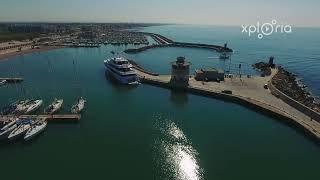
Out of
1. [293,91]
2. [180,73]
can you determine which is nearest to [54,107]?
[180,73]

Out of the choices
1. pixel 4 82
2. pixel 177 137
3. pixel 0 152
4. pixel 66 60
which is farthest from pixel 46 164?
pixel 66 60

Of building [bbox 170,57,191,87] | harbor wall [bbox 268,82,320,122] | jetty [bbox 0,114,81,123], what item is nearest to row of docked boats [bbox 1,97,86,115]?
jetty [bbox 0,114,81,123]

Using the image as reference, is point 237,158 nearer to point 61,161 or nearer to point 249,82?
point 61,161

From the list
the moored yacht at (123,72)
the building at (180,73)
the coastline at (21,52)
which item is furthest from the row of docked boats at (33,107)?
the coastline at (21,52)

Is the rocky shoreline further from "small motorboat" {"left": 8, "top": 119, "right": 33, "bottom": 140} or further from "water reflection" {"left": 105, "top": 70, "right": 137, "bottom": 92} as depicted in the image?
"small motorboat" {"left": 8, "top": 119, "right": 33, "bottom": 140}

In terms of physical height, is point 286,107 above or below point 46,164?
above
